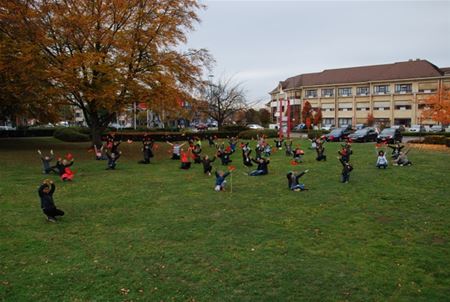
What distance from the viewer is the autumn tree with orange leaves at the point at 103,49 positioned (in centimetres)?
2392

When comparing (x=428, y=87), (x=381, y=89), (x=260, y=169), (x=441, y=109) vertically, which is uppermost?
(x=381, y=89)

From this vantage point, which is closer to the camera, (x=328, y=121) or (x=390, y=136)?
(x=390, y=136)

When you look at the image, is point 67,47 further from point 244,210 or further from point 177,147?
point 244,210

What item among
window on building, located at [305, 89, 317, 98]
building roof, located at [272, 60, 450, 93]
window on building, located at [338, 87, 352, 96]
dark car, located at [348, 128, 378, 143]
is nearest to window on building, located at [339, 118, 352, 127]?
window on building, located at [338, 87, 352, 96]

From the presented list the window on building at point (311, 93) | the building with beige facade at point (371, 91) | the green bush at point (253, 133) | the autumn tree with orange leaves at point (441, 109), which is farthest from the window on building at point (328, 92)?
the green bush at point (253, 133)

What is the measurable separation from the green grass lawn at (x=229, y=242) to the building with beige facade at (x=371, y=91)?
172 feet

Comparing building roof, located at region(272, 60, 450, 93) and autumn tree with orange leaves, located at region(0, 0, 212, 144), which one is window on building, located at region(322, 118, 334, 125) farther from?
autumn tree with orange leaves, located at region(0, 0, 212, 144)

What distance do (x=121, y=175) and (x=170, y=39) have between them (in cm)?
1282

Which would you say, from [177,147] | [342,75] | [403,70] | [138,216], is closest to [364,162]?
[177,147]

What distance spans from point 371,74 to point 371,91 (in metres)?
3.67

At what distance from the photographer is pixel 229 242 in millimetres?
9047

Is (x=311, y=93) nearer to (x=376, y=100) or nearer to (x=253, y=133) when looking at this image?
(x=376, y=100)

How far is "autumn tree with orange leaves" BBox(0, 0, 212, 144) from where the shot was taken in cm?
2392

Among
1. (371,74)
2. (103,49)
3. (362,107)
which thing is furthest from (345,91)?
(103,49)
